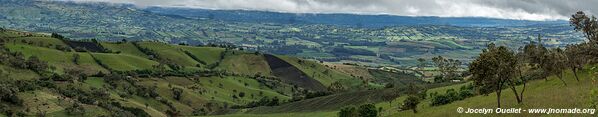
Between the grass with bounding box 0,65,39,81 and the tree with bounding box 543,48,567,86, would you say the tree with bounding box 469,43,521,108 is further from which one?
the grass with bounding box 0,65,39,81

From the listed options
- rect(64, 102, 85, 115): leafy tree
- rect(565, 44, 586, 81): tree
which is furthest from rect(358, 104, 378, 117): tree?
rect(64, 102, 85, 115): leafy tree

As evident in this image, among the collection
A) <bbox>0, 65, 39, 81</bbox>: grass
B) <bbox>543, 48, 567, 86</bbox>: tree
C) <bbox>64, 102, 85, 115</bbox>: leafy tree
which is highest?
<bbox>543, 48, 567, 86</bbox>: tree

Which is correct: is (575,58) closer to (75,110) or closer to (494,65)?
(494,65)

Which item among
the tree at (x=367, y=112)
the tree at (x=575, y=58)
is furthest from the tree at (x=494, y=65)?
the tree at (x=367, y=112)

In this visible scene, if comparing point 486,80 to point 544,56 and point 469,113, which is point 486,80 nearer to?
point 469,113

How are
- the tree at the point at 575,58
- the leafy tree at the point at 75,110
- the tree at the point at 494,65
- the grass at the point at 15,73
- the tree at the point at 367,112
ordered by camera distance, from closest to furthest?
the tree at the point at 494,65
the tree at the point at 575,58
the tree at the point at 367,112
the leafy tree at the point at 75,110
the grass at the point at 15,73

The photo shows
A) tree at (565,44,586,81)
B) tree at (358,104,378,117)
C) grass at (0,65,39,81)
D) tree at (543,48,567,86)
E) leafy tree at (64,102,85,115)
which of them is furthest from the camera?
grass at (0,65,39,81)

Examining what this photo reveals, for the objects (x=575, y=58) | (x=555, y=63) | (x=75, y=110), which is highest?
(x=575, y=58)

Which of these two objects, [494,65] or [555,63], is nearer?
[494,65]

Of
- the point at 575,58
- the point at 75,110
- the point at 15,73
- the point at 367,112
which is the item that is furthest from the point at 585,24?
the point at 15,73

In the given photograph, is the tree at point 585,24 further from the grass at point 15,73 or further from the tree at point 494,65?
the grass at point 15,73

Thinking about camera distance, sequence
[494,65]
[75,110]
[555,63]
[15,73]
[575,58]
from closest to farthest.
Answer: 1. [494,65]
2. [555,63]
3. [575,58]
4. [75,110]
5. [15,73]
